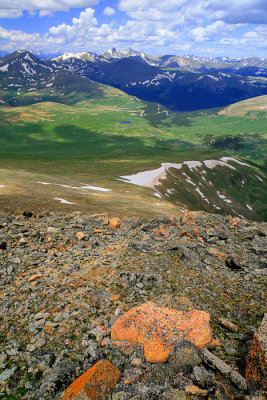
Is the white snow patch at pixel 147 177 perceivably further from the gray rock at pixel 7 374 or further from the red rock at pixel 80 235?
the gray rock at pixel 7 374

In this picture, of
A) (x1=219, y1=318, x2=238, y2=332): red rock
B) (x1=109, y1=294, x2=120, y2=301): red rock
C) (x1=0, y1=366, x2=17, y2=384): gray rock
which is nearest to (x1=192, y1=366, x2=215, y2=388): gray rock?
(x1=219, y1=318, x2=238, y2=332): red rock

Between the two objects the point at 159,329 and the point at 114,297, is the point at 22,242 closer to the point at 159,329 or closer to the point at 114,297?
the point at 114,297

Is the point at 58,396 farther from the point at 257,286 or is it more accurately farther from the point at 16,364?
the point at 257,286

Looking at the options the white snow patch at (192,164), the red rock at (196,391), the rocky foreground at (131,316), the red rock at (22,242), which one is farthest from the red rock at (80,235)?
the white snow patch at (192,164)

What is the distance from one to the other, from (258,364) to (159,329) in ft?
12.5

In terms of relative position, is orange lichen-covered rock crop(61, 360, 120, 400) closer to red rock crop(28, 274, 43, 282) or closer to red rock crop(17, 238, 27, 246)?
red rock crop(28, 274, 43, 282)

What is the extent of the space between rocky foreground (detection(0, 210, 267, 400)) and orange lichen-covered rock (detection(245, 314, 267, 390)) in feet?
0.10

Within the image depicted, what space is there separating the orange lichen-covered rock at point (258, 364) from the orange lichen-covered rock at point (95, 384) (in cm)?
470

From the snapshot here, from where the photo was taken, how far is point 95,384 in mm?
7980

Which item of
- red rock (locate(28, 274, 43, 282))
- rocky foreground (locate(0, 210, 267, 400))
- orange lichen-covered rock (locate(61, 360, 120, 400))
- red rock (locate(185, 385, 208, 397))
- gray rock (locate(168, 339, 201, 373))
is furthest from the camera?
red rock (locate(28, 274, 43, 282))

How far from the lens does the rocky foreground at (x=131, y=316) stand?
841 cm

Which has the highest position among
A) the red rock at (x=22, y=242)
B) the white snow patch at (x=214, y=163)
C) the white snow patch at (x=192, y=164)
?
the red rock at (x=22, y=242)

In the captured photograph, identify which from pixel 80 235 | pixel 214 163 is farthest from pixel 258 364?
pixel 214 163

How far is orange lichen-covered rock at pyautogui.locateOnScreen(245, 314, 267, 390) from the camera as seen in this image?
820 centimetres
